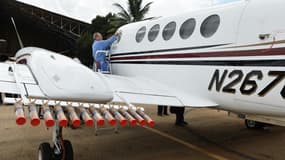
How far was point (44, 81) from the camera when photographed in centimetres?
413

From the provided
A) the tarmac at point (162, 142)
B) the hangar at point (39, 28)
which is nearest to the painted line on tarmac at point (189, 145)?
the tarmac at point (162, 142)

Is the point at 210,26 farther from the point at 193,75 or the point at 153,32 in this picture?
the point at 153,32

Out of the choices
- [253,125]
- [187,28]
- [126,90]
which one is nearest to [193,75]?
[187,28]

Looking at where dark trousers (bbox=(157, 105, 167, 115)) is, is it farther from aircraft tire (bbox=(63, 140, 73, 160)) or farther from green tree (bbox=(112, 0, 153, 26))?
green tree (bbox=(112, 0, 153, 26))

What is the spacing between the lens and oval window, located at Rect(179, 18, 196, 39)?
5.41m

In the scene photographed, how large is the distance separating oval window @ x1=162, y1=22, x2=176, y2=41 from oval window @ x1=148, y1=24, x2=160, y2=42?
28 cm

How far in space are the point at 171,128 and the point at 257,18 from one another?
4563mm

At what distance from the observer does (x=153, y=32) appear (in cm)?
650

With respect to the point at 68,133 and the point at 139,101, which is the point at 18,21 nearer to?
the point at 68,133

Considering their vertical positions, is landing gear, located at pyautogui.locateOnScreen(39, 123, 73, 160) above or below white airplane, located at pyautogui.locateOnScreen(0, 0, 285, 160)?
below

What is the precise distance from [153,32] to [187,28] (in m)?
1.15

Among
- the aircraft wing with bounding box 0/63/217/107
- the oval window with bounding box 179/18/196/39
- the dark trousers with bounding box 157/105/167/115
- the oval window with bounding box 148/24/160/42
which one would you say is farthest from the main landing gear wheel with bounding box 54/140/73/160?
the dark trousers with bounding box 157/105/167/115

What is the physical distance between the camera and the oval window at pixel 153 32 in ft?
20.9

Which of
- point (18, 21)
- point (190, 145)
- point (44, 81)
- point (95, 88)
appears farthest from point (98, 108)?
point (18, 21)
